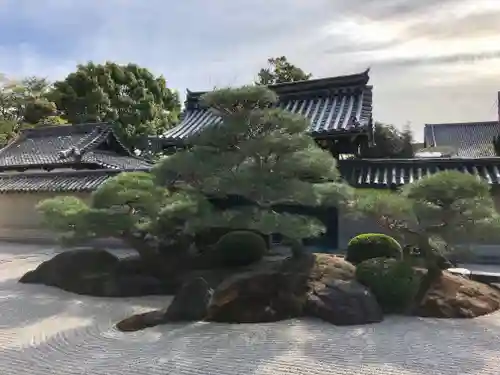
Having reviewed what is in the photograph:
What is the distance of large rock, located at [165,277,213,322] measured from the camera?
6.40 meters

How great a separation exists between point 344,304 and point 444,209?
2.00 m

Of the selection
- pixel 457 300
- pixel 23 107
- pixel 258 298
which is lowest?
pixel 457 300

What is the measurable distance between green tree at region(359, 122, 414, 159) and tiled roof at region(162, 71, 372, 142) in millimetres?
4709

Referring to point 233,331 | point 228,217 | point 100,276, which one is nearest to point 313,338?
point 233,331

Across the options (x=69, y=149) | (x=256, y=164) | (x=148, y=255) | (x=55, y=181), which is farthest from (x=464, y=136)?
(x=148, y=255)

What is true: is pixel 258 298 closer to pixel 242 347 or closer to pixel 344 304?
pixel 344 304

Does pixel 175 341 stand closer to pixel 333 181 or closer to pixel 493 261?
pixel 333 181

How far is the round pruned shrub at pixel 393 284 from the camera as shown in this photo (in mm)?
6734

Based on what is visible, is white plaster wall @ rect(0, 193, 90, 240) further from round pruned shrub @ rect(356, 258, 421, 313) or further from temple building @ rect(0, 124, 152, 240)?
round pruned shrub @ rect(356, 258, 421, 313)

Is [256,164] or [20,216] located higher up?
[256,164]

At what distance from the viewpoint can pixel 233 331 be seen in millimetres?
5902

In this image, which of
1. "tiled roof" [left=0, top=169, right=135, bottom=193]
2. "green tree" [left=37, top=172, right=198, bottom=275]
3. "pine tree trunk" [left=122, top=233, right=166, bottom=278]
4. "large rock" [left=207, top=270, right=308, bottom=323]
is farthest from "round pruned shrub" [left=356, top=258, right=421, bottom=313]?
"tiled roof" [left=0, top=169, right=135, bottom=193]

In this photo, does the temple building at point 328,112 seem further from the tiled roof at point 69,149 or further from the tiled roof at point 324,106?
the tiled roof at point 69,149

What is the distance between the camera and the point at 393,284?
22.1 ft
